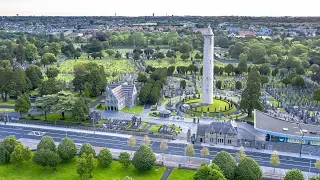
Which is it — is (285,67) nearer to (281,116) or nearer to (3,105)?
(281,116)

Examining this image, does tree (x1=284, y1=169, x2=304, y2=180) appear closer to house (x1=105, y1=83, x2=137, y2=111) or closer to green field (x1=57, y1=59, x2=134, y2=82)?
house (x1=105, y1=83, x2=137, y2=111)

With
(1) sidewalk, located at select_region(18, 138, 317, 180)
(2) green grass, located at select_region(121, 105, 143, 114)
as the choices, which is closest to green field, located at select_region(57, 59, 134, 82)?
(2) green grass, located at select_region(121, 105, 143, 114)

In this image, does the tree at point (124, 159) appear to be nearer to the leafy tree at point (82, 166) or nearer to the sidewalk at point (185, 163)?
the sidewalk at point (185, 163)

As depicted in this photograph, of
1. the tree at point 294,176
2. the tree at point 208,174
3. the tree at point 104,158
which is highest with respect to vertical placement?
the tree at point 208,174

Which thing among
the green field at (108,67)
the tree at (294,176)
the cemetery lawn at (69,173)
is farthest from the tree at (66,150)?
the green field at (108,67)

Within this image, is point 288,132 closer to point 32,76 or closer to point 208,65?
point 208,65

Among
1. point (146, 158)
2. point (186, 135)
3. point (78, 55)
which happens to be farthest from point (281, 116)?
point (78, 55)
